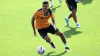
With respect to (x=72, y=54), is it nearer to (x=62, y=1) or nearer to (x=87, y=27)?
(x=87, y=27)

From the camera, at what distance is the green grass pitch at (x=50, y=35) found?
11.2 metres

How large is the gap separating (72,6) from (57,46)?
2626mm

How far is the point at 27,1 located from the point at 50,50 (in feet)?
27.9

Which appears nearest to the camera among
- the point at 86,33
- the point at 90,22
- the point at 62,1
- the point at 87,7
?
the point at 86,33

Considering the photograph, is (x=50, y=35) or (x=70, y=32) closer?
(x=50, y=35)

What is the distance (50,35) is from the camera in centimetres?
1293

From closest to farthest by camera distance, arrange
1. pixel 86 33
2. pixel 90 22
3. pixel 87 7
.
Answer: pixel 86 33, pixel 90 22, pixel 87 7

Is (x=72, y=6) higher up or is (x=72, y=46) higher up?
(x=72, y=6)

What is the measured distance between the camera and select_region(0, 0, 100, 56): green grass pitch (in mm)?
11159

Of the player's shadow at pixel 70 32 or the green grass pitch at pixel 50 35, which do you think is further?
the player's shadow at pixel 70 32

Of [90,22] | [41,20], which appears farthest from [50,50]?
[90,22]

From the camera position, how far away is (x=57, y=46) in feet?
37.9

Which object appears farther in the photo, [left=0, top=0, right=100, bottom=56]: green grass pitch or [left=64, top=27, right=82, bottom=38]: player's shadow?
[left=64, top=27, right=82, bottom=38]: player's shadow

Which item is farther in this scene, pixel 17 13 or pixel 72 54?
pixel 17 13
